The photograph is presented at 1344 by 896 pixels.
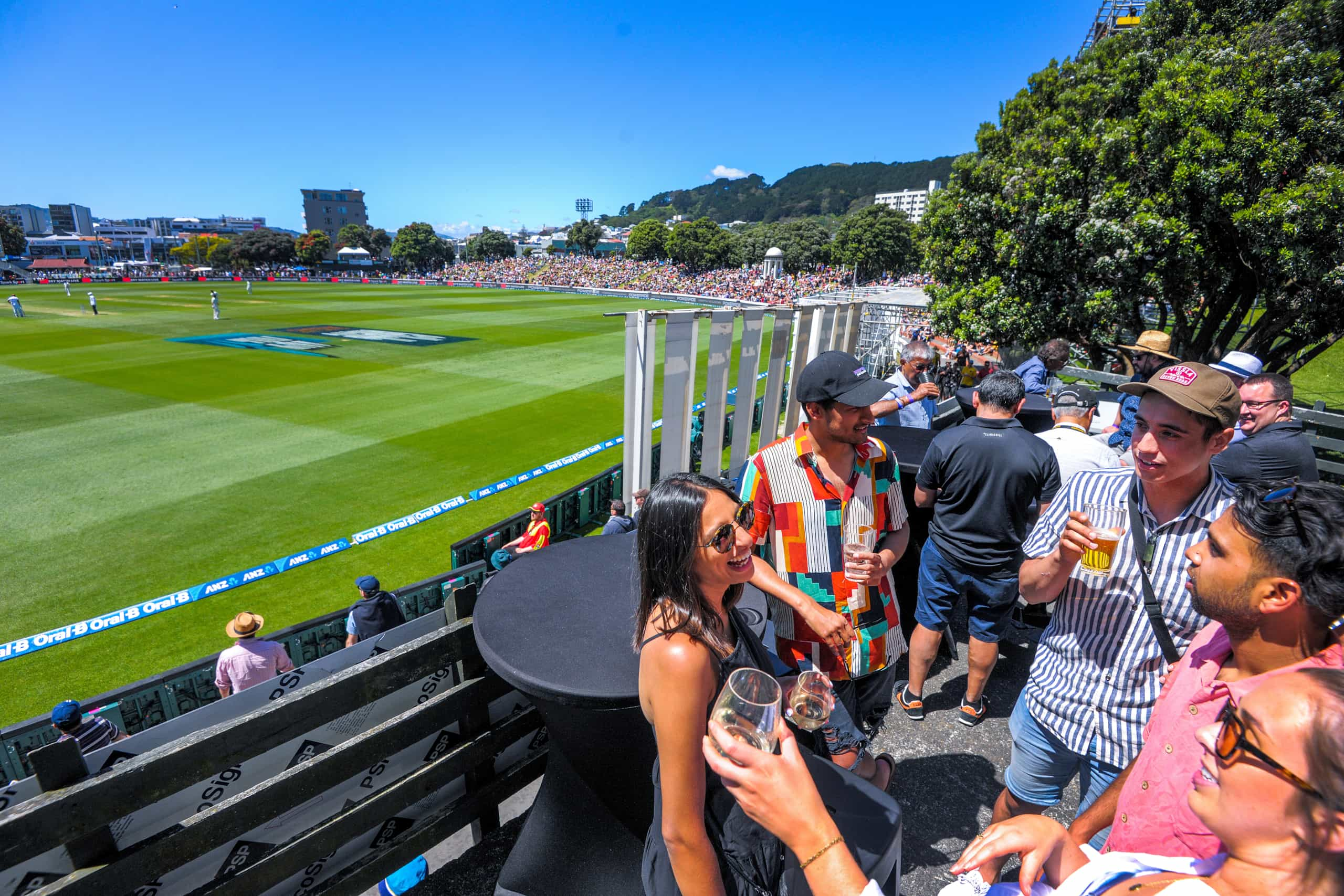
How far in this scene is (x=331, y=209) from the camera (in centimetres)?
15775

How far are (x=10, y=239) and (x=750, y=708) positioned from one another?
13331cm

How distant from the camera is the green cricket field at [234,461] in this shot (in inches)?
299

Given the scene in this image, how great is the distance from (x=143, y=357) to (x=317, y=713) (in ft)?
89.3

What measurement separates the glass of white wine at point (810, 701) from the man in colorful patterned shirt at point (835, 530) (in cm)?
69

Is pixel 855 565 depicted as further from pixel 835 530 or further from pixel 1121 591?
pixel 1121 591

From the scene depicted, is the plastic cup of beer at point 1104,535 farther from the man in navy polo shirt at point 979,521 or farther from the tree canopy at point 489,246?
the tree canopy at point 489,246

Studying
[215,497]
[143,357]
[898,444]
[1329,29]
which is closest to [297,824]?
[898,444]

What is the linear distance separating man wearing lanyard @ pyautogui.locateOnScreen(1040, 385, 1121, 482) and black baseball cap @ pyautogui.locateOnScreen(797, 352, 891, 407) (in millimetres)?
2165

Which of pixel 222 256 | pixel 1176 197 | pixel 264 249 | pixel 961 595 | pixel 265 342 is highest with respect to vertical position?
pixel 264 249

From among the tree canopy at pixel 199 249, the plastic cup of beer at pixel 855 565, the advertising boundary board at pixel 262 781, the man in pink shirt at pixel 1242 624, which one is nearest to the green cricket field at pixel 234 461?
the advertising boundary board at pixel 262 781

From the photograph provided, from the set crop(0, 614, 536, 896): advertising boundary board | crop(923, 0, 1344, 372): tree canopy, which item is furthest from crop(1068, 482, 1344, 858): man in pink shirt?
crop(923, 0, 1344, 372): tree canopy

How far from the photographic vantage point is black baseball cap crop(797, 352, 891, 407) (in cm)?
276

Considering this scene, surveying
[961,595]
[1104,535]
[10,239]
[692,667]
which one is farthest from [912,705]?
[10,239]

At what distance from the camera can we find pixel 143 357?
22.0m
